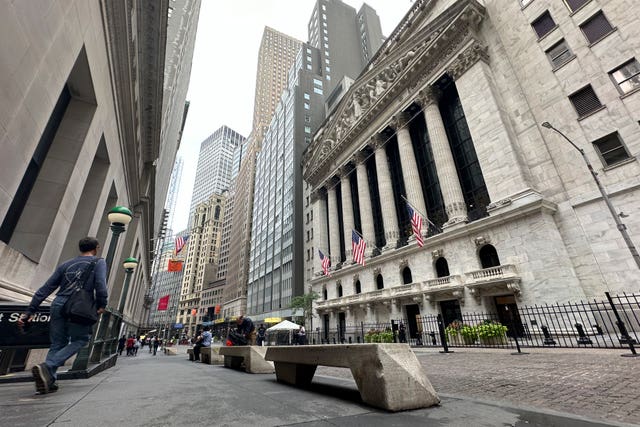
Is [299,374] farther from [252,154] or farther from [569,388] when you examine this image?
[252,154]

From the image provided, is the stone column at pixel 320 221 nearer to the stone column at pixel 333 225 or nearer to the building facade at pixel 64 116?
the stone column at pixel 333 225

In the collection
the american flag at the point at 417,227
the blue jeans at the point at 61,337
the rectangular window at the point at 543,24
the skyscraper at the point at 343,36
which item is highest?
the skyscraper at the point at 343,36

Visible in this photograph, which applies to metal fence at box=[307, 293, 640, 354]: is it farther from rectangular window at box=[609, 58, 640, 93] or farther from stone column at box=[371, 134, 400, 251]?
rectangular window at box=[609, 58, 640, 93]

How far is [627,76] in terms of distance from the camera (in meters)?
17.3

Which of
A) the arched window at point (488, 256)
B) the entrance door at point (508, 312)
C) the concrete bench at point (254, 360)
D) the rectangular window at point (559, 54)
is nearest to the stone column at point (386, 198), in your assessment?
the arched window at point (488, 256)

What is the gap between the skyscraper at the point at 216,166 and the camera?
17475cm

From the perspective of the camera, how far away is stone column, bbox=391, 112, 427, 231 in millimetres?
29172

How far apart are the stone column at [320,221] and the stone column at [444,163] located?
2371cm

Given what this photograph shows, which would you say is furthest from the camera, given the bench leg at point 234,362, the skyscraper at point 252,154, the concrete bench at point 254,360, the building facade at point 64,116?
the skyscraper at point 252,154

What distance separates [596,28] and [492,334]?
21.8 meters

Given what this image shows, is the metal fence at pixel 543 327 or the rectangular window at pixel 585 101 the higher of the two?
the rectangular window at pixel 585 101

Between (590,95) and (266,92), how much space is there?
4350 inches

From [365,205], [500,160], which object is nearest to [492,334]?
[500,160]

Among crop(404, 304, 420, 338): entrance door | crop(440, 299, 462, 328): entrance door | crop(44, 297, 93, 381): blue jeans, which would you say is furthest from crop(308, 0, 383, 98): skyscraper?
crop(44, 297, 93, 381): blue jeans
